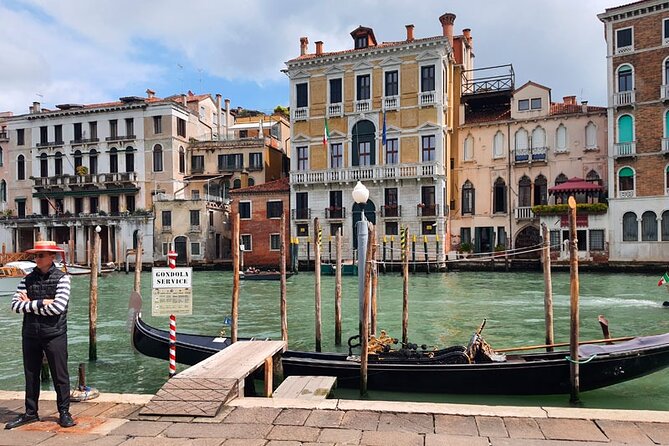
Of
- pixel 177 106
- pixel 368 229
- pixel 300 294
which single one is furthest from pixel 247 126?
pixel 368 229

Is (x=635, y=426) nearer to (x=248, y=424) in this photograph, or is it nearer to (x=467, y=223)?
(x=248, y=424)

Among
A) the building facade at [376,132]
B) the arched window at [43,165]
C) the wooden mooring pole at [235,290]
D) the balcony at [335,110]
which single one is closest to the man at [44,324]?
the wooden mooring pole at [235,290]

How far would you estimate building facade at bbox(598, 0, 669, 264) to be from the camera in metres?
22.5

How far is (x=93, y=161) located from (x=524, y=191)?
24188mm

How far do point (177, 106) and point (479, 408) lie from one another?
30070 mm

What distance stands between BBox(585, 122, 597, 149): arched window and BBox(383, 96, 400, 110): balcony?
846 centimetres

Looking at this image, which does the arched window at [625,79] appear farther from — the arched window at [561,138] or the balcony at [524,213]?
the balcony at [524,213]

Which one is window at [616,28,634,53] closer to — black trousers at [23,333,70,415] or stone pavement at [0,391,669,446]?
stone pavement at [0,391,669,446]

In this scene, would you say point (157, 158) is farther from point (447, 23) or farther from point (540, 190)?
point (540, 190)

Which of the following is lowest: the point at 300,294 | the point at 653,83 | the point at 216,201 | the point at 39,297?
the point at 300,294

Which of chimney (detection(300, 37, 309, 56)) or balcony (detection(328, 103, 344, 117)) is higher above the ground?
chimney (detection(300, 37, 309, 56))

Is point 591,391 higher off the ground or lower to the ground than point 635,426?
lower

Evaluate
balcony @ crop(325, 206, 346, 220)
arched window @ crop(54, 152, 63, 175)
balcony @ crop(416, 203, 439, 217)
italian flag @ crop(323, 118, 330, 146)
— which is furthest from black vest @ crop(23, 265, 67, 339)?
arched window @ crop(54, 152, 63, 175)

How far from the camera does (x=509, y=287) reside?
1802 cm
